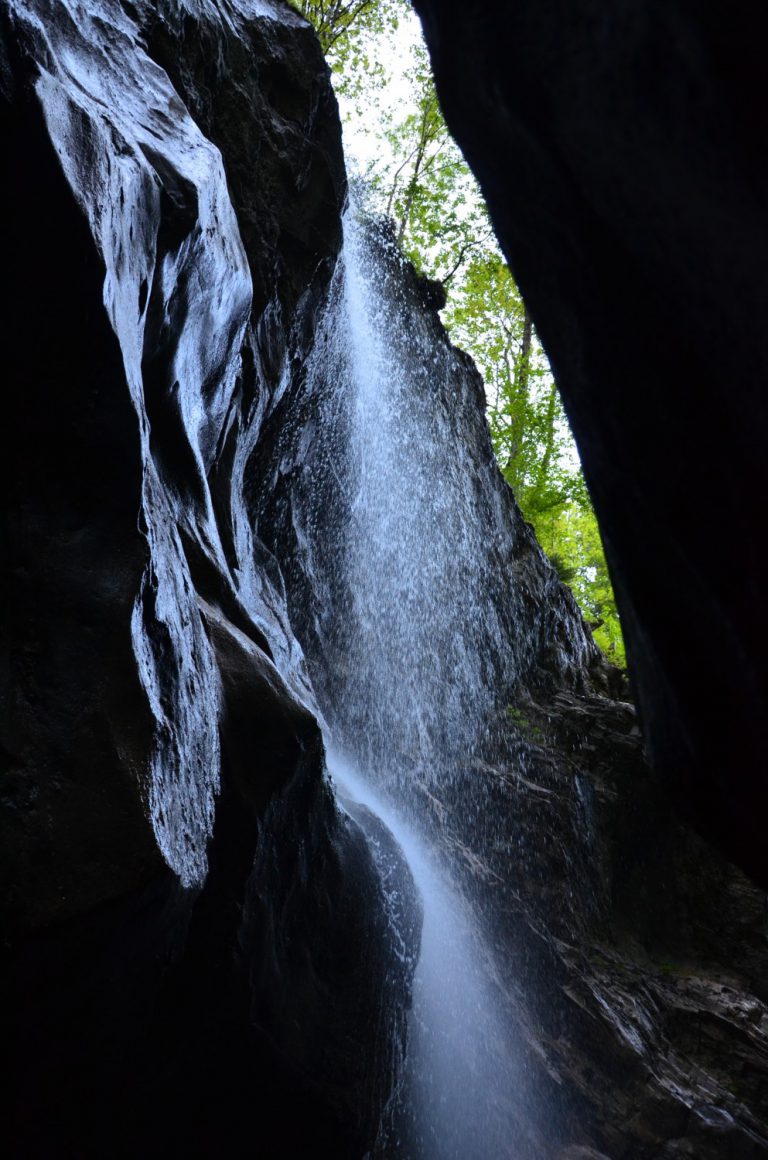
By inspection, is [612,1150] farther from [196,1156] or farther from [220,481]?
[220,481]

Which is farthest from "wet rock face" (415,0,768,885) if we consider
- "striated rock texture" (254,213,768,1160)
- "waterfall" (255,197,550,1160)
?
"striated rock texture" (254,213,768,1160)

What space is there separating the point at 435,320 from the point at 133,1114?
15.0 meters

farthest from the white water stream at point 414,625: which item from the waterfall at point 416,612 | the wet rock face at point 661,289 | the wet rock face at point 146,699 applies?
the wet rock face at point 661,289

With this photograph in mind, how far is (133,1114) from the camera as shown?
5109mm

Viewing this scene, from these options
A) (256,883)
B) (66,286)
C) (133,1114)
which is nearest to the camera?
(66,286)

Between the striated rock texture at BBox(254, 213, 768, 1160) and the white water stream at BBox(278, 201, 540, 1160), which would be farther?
the striated rock texture at BBox(254, 213, 768, 1160)

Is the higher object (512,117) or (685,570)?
(512,117)

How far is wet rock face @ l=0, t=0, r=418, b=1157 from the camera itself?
4.05 meters

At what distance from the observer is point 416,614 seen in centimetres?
1445

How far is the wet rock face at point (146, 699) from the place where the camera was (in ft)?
13.3

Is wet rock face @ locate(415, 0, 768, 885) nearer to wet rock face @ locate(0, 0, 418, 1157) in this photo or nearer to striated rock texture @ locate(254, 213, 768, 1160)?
wet rock face @ locate(0, 0, 418, 1157)

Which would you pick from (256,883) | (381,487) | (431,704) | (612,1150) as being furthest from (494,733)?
(256,883)

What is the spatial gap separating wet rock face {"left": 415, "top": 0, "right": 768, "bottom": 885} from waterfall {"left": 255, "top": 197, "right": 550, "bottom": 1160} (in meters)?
6.33

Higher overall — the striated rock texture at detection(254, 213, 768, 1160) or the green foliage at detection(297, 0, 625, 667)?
the green foliage at detection(297, 0, 625, 667)
